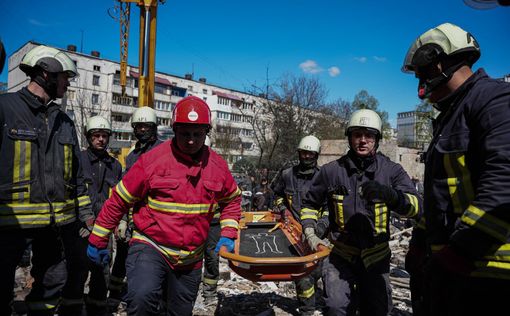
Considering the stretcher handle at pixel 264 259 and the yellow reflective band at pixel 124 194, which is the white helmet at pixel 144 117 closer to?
the yellow reflective band at pixel 124 194

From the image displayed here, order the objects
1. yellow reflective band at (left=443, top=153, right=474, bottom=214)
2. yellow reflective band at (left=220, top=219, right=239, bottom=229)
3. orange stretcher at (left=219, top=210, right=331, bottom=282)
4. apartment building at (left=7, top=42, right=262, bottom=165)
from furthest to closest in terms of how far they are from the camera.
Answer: apartment building at (left=7, top=42, right=262, bottom=165) < yellow reflective band at (left=220, top=219, right=239, bottom=229) < orange stretcher at (left=219, top=210, right=331, bottom=282) < yellow reflective band at (left=443, top=153, right=474, bottom=214)

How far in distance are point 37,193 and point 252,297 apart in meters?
3.54

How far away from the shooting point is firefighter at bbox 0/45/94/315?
106 inches

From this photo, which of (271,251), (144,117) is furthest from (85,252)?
(144,117)

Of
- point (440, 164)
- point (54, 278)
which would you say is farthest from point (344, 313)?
point (54, 278)

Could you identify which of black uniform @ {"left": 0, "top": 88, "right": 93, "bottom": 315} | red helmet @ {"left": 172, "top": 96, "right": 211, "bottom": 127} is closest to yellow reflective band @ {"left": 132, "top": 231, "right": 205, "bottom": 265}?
black uniform @ {"left": 0, "top": 88, "right": 93, "bottom": 315}

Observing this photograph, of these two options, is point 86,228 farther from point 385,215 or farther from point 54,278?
point 385,215

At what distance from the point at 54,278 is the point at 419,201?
10.9 feet

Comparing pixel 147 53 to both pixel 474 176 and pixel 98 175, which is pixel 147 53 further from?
pixel 474 176

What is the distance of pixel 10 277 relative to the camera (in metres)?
2.62

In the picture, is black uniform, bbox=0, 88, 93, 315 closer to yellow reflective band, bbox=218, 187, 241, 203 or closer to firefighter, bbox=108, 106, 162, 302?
firefighter, bbox=108, 106, 162, 302

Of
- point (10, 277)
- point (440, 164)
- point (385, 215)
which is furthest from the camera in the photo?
point (385, 215)

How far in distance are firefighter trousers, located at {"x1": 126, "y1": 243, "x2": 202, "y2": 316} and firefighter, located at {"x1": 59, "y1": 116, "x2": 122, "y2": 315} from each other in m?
1.09

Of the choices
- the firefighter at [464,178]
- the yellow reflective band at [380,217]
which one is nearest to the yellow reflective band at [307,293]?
the yellow reflective band at [380,217]
